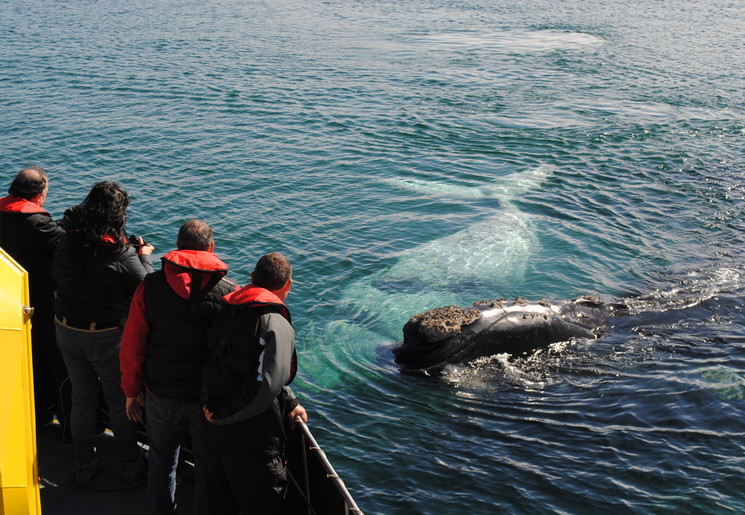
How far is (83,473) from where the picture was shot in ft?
21.1

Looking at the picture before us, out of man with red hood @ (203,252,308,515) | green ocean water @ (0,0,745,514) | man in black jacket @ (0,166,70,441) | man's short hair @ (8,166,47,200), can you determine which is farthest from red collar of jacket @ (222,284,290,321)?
green ocean water @ (0,0,745,514)

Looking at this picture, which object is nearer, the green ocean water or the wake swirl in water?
the green ocean water

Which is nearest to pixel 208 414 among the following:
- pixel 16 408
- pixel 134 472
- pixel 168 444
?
pixel 168 444

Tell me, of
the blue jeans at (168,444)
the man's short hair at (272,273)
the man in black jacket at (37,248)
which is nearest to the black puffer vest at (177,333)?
the blue jeans at (168,444)

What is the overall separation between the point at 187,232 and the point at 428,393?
15.8 ft

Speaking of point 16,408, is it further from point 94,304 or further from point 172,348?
point 94,304

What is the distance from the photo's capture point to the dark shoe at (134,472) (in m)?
6.50

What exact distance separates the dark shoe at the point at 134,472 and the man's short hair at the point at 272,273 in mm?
2391

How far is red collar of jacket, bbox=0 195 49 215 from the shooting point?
6.68m

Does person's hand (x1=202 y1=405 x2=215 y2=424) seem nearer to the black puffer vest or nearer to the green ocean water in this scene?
the black puffer vest

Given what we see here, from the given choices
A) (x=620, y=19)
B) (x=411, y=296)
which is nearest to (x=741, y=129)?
(x=411, y=296)

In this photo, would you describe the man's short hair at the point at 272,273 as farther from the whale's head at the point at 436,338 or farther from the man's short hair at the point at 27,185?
the whale's head at the point at 436,338

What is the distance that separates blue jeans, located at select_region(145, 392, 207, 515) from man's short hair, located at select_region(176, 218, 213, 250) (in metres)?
1.19

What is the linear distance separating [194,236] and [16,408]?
1711 mm
